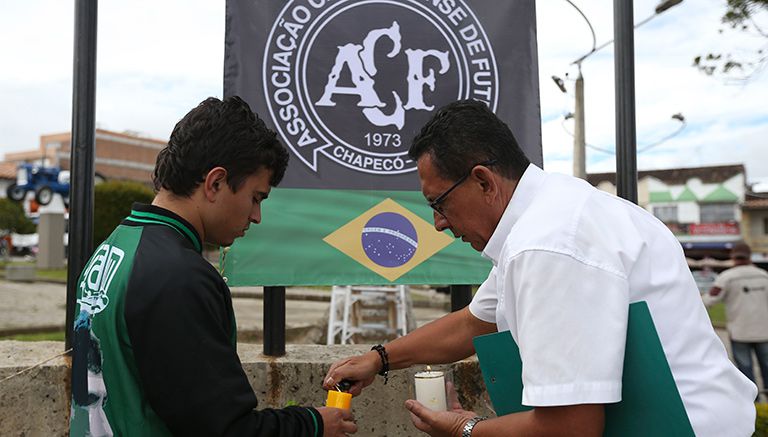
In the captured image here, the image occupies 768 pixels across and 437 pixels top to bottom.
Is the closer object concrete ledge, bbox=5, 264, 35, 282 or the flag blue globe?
the flag blue globe

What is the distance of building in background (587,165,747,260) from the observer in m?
37.6

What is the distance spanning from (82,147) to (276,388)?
50.3 inches

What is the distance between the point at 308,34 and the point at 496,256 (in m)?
1.70

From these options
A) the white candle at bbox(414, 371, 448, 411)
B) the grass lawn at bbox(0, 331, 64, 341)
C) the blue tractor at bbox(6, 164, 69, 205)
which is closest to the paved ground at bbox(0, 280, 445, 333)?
the grass lawn at bbox(0, 331, 64, 341)

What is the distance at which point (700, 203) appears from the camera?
127ft

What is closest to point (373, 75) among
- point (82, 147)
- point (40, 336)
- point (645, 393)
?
point (82, 147)

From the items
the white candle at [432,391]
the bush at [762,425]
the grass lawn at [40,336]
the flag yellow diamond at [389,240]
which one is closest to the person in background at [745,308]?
the bush at [762,425]

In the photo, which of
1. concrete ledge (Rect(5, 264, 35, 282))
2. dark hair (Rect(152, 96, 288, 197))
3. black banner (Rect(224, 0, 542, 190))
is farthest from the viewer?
concrete ledge (Rect(5, 264, 35, 282))

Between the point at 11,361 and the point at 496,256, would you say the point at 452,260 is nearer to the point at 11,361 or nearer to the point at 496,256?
the point at 496,256

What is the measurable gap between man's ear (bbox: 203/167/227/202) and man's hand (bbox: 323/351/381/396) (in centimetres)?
96

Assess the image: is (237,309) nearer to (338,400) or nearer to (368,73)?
(368,73)

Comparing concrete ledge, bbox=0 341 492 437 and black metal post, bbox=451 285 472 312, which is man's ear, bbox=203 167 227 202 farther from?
black metal post, bbox=451 285 472 312

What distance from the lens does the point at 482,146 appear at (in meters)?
1.71

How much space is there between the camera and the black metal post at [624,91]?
3.11 m
